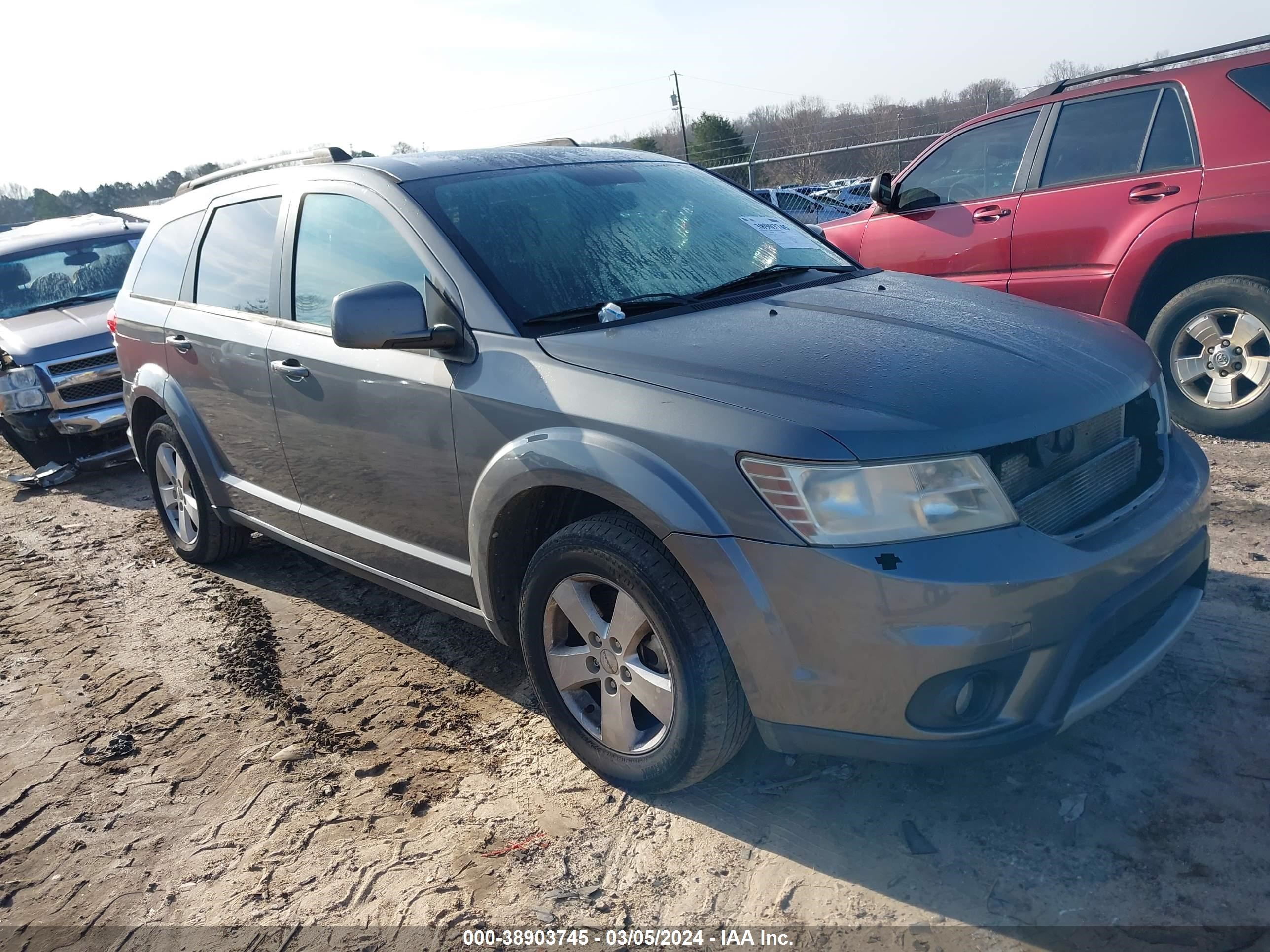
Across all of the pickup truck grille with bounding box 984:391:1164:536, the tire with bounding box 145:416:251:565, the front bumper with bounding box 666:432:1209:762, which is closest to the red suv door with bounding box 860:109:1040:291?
the pickup truck grille with bounding box 984:391:1164:536

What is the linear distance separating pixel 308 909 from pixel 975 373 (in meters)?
2.24

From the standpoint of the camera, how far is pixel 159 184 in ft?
126

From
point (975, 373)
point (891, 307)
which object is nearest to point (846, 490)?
point (975, 373)

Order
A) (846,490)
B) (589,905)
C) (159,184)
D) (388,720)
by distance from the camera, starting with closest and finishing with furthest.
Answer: (846,490) → (589,905) → (388,720) → (159,184)

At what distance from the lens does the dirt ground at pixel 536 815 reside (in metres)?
2.40

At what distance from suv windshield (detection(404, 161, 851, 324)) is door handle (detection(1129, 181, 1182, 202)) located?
96.2 inches

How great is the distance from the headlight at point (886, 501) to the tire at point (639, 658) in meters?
0.41

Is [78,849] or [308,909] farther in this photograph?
[78,849]

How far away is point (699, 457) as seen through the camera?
7.96ft

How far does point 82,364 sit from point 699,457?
22.9 ft

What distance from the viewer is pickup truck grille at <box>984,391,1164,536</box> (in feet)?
7.83

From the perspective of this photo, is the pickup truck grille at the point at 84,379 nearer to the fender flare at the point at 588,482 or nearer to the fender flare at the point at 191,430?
the fender flare at the point at 191,430

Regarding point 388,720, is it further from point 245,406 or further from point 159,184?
point 159,184

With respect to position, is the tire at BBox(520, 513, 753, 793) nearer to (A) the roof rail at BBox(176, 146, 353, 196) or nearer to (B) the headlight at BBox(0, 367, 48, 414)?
(A) the roof rail at BBox(176, 146, 353, 196)
